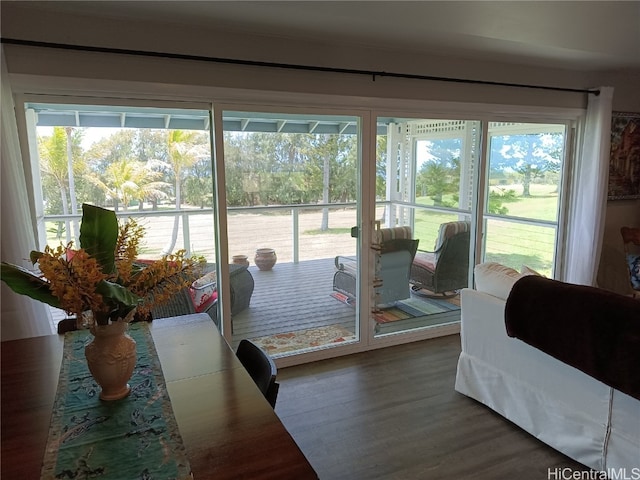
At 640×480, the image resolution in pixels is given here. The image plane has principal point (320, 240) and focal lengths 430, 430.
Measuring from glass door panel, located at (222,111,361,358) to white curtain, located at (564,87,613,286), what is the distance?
90.5 inches

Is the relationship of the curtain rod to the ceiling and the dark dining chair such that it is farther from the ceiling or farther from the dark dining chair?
the dark dining chair

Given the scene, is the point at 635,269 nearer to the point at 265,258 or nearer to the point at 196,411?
the point at 265,258

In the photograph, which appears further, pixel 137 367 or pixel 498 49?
pixel 498 49

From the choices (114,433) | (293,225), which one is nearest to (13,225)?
(114,433)

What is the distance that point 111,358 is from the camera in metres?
1.34

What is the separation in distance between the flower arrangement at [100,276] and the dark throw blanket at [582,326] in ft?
5.41

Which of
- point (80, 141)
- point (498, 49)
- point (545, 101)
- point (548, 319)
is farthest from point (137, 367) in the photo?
point (545, 101)

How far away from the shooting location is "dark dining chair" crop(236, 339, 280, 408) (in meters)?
1.50

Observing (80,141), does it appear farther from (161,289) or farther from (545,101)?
(545,101)

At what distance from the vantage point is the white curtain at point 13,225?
2.19 meters

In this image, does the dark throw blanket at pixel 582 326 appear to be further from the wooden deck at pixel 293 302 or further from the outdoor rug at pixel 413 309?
the wooden deck at pixel 293 302

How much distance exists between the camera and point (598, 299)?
1.91m

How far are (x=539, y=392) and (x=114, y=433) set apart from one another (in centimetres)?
206

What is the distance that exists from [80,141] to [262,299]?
1.70 meters
